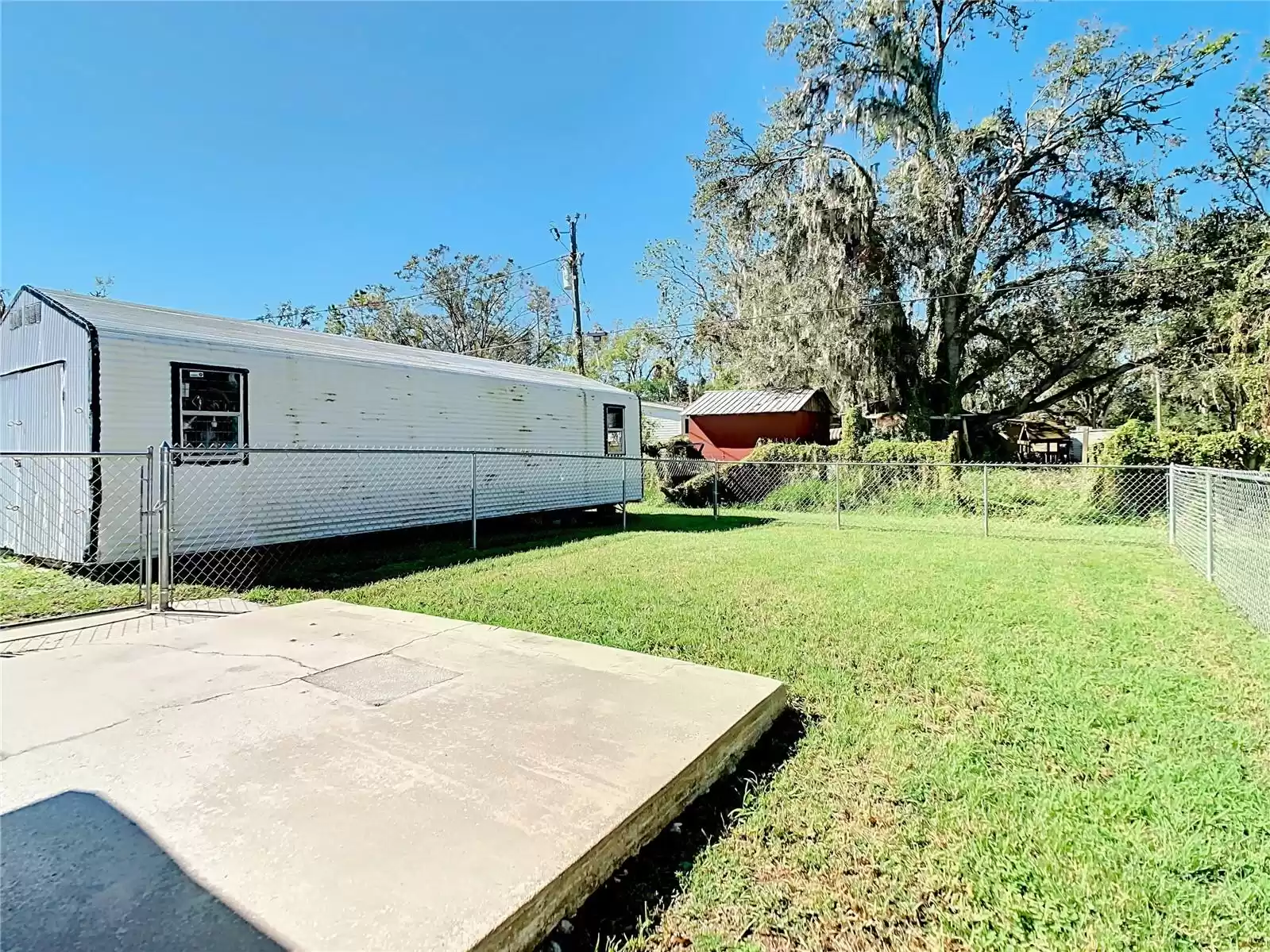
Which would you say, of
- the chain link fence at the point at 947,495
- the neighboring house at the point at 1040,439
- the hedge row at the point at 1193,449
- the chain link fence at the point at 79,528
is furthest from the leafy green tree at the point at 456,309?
the hedge row at the point at 1193,449

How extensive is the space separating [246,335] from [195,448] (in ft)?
6.86

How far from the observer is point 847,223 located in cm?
1622

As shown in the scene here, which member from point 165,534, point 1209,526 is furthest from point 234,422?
point 1209,526

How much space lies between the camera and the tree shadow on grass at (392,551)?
6328mm

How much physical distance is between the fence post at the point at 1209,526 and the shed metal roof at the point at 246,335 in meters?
8.87

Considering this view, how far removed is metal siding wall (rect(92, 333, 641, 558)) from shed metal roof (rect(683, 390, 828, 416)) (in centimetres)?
901

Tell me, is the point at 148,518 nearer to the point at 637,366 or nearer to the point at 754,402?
the point at 754,402

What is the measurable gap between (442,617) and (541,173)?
65.8ft

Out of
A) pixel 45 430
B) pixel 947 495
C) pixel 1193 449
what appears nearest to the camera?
pixel 45 430

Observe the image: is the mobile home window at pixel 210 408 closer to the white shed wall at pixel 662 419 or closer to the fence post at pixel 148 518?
the fence post at pixel 148 518

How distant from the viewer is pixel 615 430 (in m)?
12.6

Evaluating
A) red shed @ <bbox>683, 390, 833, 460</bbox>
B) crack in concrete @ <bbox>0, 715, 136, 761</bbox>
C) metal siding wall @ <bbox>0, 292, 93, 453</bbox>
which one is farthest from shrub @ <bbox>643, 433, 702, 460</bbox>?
crack in concrete @ <bbox>0, 715, 136, 761</bbox>

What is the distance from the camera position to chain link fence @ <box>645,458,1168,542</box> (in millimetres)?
9695

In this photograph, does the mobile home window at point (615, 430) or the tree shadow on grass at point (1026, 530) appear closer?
the tree shadow on grass at point (1026, 530)
